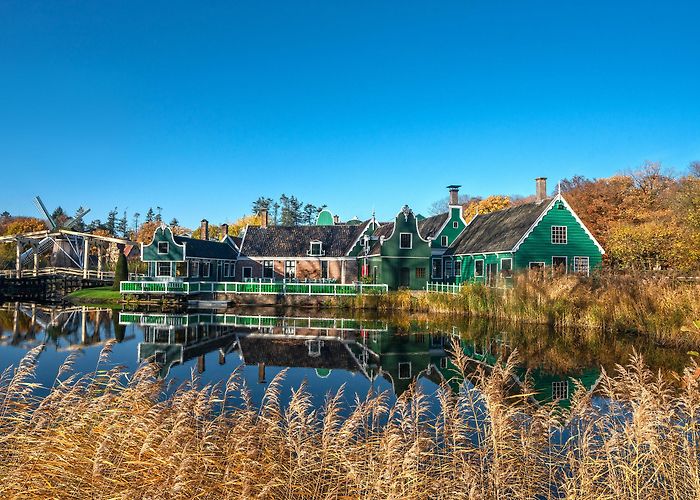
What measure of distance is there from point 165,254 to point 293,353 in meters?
29.1

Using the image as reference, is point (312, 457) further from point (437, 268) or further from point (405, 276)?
point (437, 268)

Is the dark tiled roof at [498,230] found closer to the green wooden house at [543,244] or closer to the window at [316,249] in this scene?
the green wooden house at [543,244]

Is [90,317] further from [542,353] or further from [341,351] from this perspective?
[542,353]

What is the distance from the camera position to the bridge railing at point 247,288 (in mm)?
38062

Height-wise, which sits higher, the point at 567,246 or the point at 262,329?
the point at 567,246

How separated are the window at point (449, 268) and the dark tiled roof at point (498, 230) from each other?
2.81 feet

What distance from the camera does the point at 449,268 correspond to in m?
44.5

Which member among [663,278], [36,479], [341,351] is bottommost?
[341,351]

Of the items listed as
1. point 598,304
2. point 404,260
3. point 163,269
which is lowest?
point 598,304

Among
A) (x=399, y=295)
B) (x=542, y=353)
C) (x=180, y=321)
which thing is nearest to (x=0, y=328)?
(x=180, y=321)

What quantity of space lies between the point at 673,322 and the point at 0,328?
3110cm

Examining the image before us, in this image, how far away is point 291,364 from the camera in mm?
16484

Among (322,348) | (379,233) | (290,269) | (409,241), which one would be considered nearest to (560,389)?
(322,348)

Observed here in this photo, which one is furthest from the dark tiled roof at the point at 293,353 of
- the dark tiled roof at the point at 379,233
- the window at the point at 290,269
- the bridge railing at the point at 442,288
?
the window at the point at 290,269
